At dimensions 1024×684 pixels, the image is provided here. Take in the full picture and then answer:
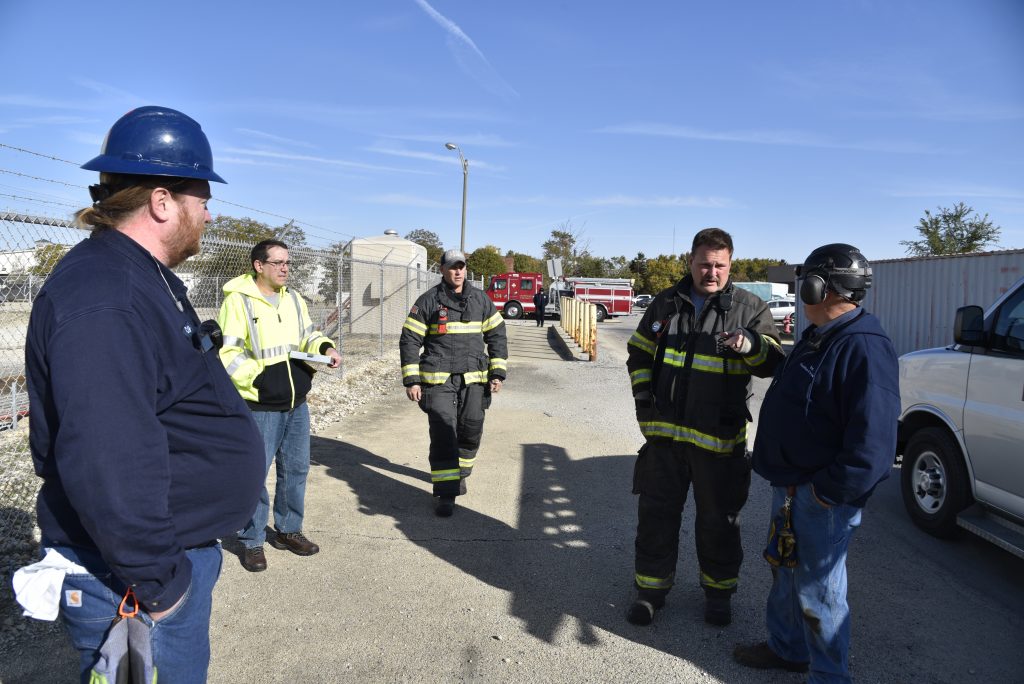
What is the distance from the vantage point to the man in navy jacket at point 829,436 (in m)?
2.63

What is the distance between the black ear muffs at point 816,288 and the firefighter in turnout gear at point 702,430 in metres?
0.52

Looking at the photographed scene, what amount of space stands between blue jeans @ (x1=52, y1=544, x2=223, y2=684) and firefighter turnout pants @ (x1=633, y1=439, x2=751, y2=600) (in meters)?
2.40

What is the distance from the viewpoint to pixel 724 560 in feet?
11.7

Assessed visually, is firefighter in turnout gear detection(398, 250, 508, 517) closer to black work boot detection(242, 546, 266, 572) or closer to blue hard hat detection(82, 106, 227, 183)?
black work boot detection(242, 546, 266, 572)

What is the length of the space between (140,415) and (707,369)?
273 cm

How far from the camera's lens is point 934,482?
4.95 meters

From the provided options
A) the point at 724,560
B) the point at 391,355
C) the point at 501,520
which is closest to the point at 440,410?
the point at 501,520

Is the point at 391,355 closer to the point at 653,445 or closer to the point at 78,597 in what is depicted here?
the point at 653,445

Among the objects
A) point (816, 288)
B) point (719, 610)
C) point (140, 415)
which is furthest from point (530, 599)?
point (140, 415)

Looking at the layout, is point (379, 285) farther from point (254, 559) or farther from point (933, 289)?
point (254, 559)

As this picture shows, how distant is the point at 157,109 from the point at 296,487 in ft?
9.97

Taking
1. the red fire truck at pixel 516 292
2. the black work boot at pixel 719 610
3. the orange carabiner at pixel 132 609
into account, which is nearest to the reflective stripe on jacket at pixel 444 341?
the black work boot at pixel 719 610

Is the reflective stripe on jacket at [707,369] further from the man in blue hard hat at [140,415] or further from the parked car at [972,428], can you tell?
the man in blue hard hat at [140,415]

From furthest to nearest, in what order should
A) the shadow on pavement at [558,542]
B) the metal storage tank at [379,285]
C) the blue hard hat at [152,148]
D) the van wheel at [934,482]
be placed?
the metal storage tank at [379,285]
the van wheel at [934,482]
the shadow on pavement at [558,542]
the blue hard hat at [152,148]
